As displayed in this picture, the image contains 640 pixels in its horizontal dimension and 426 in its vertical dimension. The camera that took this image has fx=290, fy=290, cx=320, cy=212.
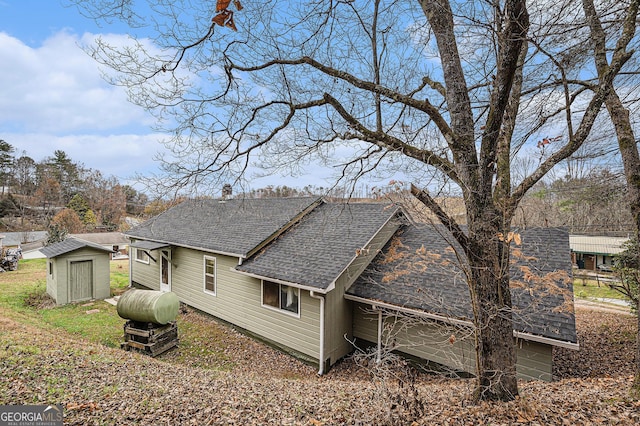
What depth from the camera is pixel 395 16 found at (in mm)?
4785

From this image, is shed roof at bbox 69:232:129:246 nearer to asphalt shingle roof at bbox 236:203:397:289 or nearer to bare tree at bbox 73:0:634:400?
asphalt shingle roof at bbox 236:203:397:289

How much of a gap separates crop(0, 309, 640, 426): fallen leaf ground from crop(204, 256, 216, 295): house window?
4267 millimetres

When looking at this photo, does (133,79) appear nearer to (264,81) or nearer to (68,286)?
(264,81)

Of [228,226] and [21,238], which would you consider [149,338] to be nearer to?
[228,226]

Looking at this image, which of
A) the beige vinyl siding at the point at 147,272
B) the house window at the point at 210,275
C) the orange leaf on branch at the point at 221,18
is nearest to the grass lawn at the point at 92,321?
the beige vinyl siding at the point at 147,272

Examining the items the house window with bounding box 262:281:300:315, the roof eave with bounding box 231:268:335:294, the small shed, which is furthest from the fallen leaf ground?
the small shed

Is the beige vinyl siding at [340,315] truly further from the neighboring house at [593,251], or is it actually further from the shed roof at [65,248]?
the neighboring house at [593,251]

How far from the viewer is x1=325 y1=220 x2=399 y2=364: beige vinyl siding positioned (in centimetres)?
753

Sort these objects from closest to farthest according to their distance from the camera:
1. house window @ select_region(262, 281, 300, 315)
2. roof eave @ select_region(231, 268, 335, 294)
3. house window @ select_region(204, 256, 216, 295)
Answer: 1. roof eave @ select_region(231, 268, 335, 294)
2. house window @ select_region(262, 281, 300, 315)
3. house window @ select_region(204, 256, 216, 295)

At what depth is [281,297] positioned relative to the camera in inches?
335

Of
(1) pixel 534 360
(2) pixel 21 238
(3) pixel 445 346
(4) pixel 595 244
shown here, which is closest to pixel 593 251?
(4) pixel 595 244

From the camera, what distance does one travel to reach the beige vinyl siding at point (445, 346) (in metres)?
5.56

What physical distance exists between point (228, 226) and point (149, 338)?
529cm

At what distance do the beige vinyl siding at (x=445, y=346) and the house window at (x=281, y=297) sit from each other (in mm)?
1715
